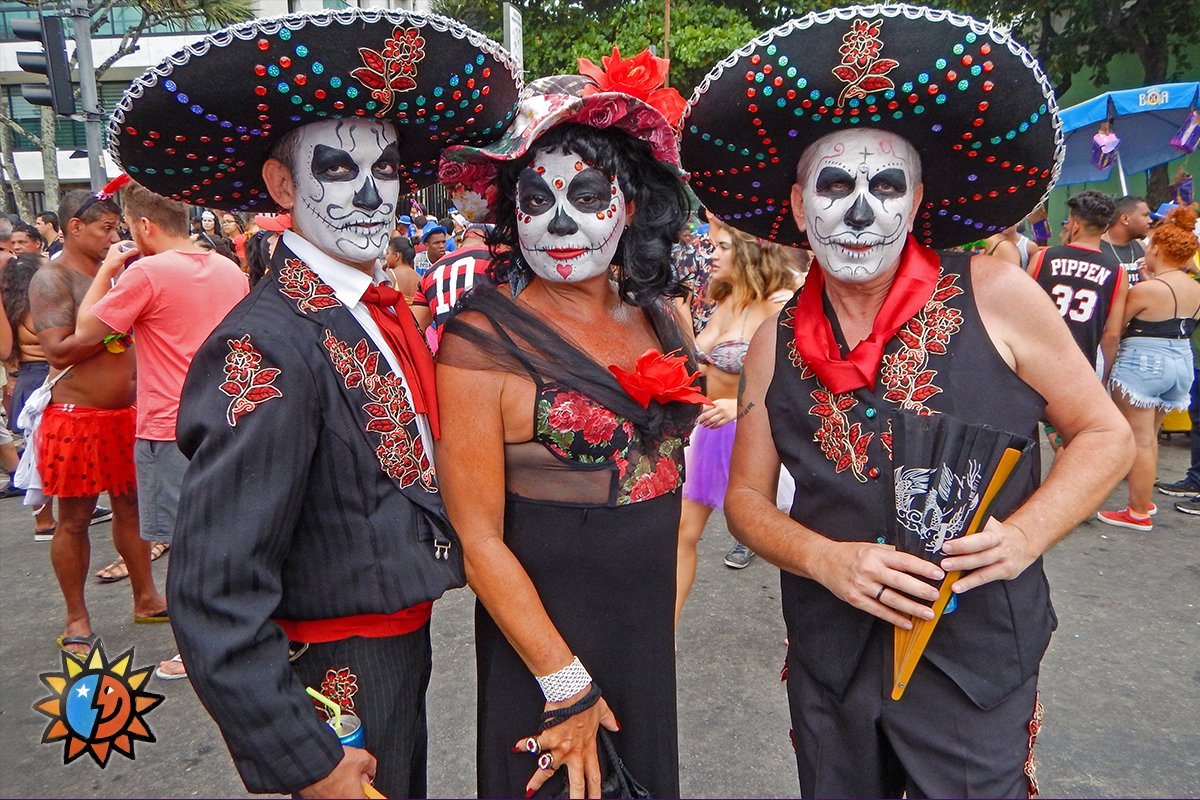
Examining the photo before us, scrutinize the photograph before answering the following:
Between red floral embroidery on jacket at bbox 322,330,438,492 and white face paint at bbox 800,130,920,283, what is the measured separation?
944mm

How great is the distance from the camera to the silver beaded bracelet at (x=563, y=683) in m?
1.72

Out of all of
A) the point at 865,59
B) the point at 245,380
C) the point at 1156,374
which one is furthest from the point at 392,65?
the point at 1156,374

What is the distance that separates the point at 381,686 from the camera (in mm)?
1669

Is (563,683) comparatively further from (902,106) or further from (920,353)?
(902,106)

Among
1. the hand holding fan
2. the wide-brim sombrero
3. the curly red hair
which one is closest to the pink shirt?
the wide-brim sombrero

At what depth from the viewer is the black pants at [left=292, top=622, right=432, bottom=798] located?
163cm

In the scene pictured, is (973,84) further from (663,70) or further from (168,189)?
(168,189)

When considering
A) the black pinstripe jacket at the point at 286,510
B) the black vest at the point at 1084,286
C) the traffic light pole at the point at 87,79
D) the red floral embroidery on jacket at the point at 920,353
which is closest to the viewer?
the black pinstripe jacket at the point at 286,510

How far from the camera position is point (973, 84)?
1.64 meters

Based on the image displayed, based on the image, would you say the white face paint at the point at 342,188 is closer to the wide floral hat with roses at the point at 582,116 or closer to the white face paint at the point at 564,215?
the wide floral hat with roses at the point at 582,116

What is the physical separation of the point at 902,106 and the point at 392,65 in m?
1.01

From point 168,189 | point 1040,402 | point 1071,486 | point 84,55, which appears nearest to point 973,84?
point 1040,402

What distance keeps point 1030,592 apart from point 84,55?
8.22 m

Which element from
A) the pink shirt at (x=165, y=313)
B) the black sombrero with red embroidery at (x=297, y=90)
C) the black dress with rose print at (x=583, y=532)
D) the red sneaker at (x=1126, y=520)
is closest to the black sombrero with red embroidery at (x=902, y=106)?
the black sombrero with red embroidery at (x=297, y=90)
